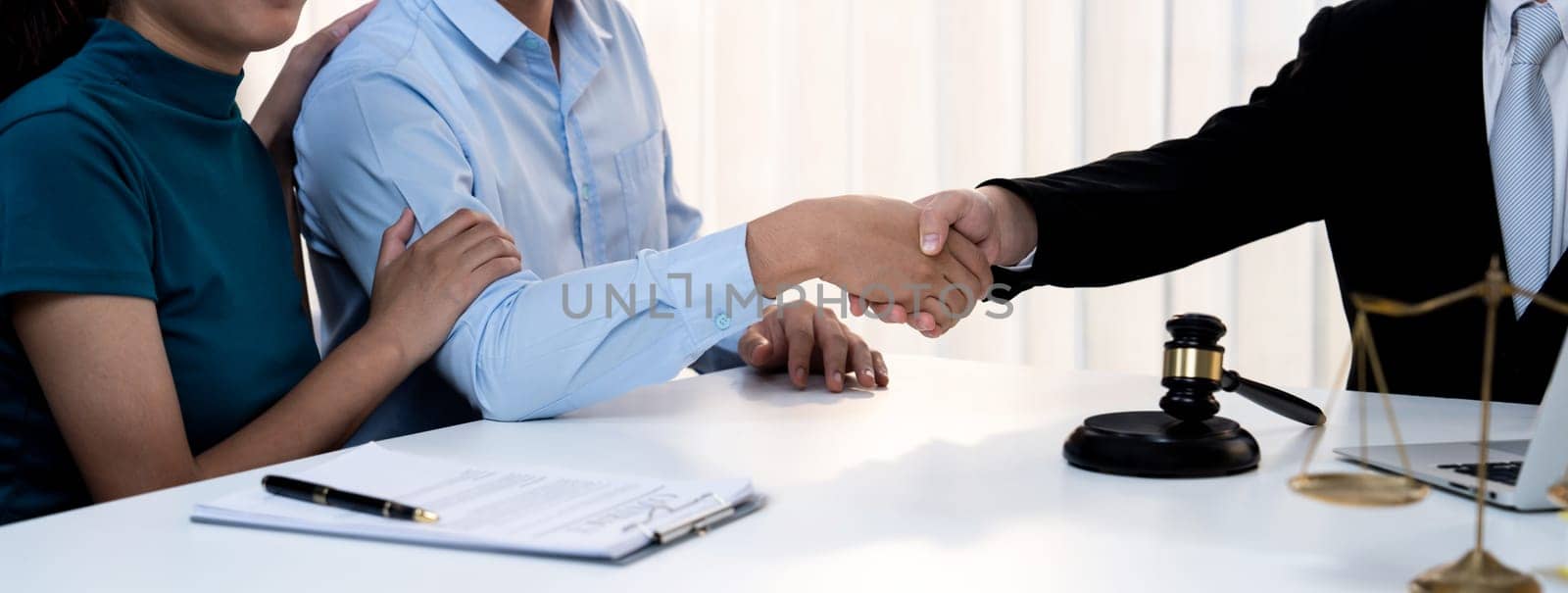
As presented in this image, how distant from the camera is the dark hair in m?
1.13

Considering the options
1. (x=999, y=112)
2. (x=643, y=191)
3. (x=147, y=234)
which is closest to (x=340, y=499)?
(x=147, y=234)

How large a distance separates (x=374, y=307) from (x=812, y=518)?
60 centimetres

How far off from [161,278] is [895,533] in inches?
28.6

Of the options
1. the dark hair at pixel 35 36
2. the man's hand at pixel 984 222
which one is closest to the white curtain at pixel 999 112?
the man's hand at pixel 984 222

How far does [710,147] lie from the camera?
9.09 ft

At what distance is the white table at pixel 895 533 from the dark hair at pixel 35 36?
507 mm

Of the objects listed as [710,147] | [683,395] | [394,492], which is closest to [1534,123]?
[683,395]

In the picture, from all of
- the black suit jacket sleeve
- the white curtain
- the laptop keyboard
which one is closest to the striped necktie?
the black suit jacket sleeve

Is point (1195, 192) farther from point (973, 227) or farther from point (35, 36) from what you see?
point (35, 36)

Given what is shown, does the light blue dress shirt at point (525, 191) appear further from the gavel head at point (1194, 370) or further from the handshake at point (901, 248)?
the gavel head at point (1194, 370)

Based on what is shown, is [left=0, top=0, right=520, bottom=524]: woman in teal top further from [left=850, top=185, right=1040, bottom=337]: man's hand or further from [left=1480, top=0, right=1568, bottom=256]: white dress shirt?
[left=1480, top=0, right=1568, bottom=256]: white dress shirt

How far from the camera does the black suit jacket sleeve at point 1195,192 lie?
1.28 metres

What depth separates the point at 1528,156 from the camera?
3.98 ft

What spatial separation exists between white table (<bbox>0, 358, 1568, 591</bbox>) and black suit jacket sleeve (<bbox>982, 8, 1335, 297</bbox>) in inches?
12.0
